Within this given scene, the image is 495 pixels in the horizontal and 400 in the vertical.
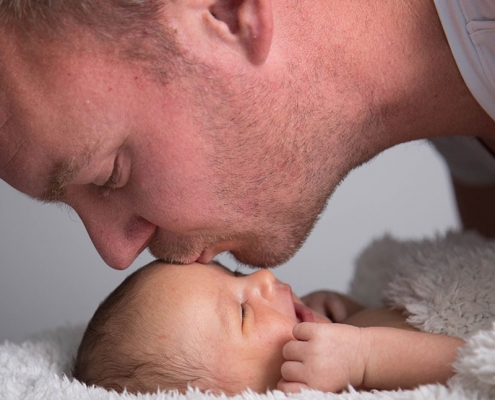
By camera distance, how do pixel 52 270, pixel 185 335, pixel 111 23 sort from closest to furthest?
1. pixel 111 23
2. pixel 185 335
3. pixel 52 270

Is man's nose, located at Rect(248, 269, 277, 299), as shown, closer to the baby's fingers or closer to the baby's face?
the baby's face

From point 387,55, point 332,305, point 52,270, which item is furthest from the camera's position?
point 52,270

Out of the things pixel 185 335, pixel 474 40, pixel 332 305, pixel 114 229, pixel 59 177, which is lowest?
pixel 332 305

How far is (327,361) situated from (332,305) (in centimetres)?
47

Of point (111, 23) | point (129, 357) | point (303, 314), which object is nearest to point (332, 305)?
point (303, 314)

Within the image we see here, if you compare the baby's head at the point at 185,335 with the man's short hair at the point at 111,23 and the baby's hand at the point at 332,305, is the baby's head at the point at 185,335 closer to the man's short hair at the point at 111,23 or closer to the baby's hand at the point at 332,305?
the baby's hand at the point at 332,305

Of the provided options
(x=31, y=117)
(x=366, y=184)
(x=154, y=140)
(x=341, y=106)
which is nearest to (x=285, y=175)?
(x=341, y=106)

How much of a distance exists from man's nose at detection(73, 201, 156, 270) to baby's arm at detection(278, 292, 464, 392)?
1.24ft

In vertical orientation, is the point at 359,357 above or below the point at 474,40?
below

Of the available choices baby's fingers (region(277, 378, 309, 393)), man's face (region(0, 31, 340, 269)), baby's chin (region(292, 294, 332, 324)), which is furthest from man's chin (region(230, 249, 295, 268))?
baby's fingers (region(277, 378, 309, 393))

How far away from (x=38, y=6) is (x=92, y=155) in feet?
0.88

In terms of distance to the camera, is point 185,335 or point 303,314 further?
point 303,314

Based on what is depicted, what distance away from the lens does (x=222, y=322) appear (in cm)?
130

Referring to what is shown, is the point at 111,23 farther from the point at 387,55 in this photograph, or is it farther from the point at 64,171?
the point at 387,55
